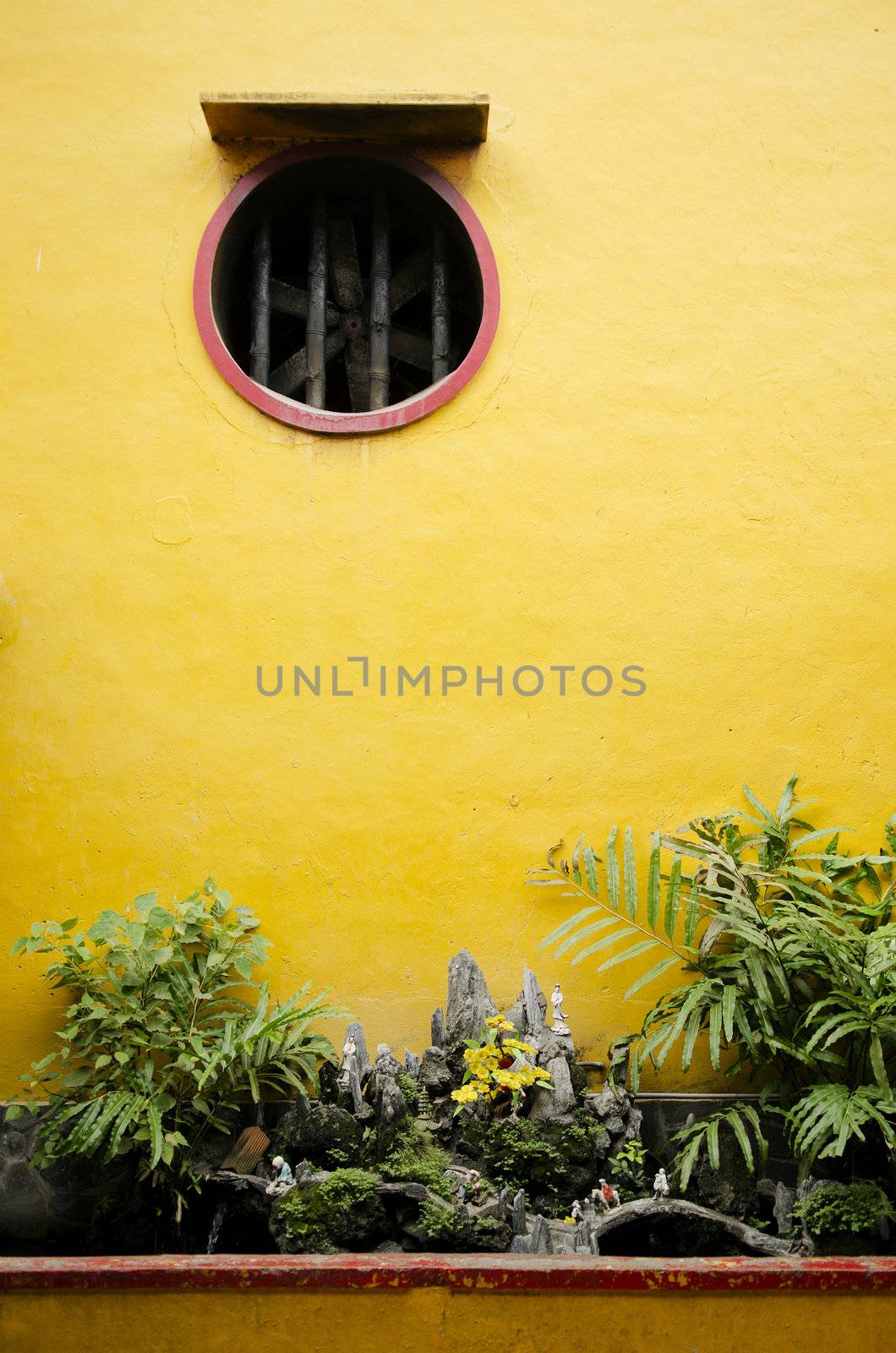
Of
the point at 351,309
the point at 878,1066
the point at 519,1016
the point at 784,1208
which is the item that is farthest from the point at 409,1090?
the point at 351,309

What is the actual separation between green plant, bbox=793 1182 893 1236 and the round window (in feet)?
11.3

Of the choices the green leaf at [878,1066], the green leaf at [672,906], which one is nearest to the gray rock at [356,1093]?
the green leaf at [672,906]

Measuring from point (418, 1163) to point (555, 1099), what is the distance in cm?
62

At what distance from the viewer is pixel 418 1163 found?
12.5 feet

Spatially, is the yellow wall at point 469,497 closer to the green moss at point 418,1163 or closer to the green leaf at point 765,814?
the green leaf at point 765,814

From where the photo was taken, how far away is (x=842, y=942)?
13.6ft

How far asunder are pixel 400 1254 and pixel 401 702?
2.16 m

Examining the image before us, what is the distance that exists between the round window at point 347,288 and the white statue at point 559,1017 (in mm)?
2518

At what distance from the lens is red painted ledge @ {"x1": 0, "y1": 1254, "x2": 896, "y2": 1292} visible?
3309mm

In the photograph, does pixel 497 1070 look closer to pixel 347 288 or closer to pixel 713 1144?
pixel 713 1144

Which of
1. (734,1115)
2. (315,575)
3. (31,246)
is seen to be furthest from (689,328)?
(734,1115)

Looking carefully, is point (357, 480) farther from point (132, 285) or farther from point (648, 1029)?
point (648, 1029)

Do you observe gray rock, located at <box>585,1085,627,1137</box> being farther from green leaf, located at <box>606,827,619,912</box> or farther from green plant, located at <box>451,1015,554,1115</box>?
green leaf, located at <box>606,827,619,912</box>

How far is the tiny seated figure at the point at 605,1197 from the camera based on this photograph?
3844 mm
